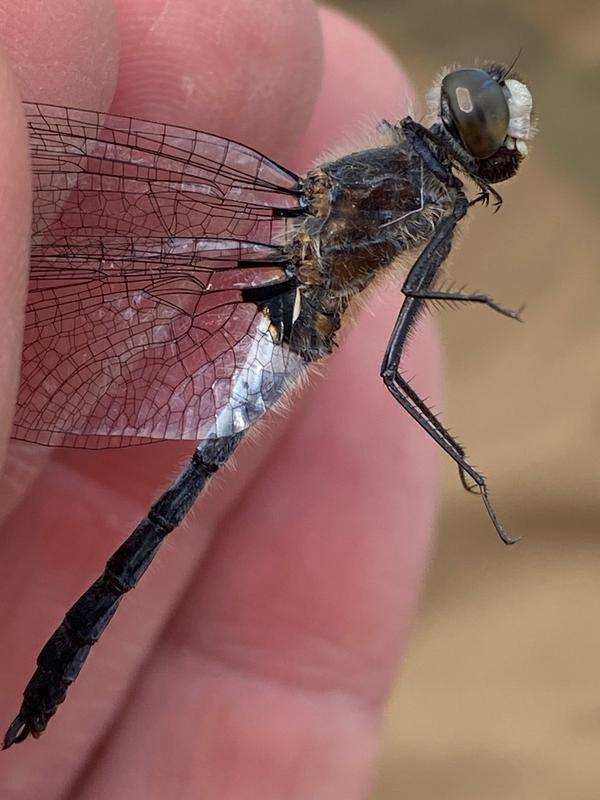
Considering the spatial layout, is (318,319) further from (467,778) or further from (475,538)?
(467,778)

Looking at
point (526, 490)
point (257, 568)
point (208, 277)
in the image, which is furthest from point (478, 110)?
point (526, 490)

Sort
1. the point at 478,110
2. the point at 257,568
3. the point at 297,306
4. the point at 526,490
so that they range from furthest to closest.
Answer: the point at 526,490 → the point at 257,568 → the point at 297,306 → the point at 478,110

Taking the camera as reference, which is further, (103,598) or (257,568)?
(257,568)

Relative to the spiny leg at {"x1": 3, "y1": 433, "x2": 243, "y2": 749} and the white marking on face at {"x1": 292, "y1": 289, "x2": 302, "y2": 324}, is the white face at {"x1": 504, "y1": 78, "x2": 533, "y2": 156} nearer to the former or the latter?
the white marking on face at {"x1": 292, "y1": 289, "x2": 302, "y2": 324}

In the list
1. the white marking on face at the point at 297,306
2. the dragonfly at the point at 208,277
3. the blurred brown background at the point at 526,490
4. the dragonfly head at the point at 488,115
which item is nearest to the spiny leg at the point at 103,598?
the dragonfly at the point at 208,277

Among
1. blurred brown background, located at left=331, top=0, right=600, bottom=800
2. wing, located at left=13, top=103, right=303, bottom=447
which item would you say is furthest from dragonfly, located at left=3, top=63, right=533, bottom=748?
blurred brown background, located at left=331, top=0, right=600, bottom=800

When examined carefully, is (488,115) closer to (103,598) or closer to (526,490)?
(103,598)

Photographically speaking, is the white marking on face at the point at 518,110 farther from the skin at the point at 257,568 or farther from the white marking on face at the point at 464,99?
the skin at the point at 257,568

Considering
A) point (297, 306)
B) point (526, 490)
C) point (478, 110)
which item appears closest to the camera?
point (478, 110)
